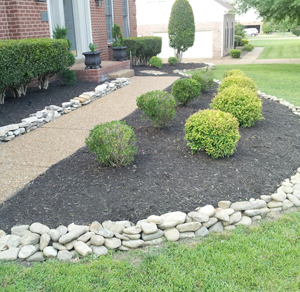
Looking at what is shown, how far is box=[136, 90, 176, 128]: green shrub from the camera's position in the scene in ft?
18.6

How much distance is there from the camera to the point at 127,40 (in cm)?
1488

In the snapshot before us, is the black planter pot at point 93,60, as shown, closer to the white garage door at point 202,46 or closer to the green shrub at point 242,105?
the green shrub at point 242,105

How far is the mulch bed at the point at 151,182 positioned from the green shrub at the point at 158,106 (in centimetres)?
40

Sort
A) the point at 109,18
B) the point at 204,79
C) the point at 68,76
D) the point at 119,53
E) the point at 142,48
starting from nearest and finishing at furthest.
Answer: the point at 204,79, the point at 68,76, the point at 119,53, the point at 109,18, the point at 142,48

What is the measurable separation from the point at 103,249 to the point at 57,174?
1.60 meters

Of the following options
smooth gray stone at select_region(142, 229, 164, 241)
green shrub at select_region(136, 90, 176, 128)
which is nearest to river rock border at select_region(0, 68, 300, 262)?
smooth gray stone at select_region(142, 229, 164, 241)

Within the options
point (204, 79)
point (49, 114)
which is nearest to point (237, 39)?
point (204, 79)

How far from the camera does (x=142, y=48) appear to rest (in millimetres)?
15188

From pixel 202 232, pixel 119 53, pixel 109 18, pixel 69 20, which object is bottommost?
pixel 202 232

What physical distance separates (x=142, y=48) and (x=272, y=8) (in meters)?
5.65

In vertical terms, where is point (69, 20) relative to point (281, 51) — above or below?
above

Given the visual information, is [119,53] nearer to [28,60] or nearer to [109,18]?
[109,18]

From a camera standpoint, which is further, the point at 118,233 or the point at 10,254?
the point at 118,233

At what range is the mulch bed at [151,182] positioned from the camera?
368 centimetres
